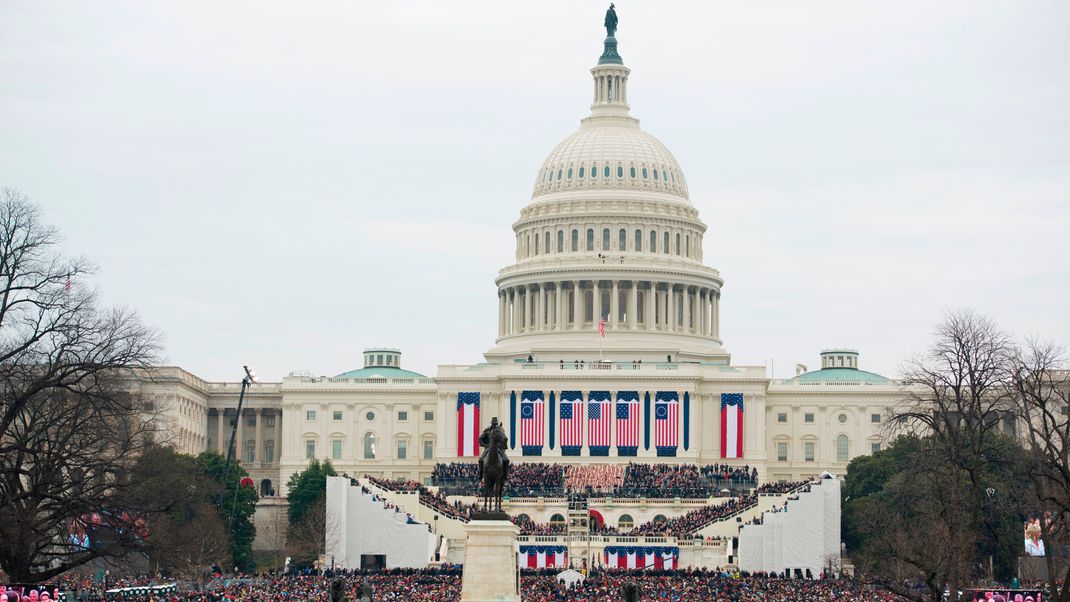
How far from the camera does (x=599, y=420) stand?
172625 millimetres

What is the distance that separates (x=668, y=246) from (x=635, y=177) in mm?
6796

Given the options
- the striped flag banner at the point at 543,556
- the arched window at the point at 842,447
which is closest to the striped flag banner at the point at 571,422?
the arched window at the point at 842,447

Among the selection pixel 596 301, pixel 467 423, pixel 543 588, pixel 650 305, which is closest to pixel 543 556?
pixel 543 588

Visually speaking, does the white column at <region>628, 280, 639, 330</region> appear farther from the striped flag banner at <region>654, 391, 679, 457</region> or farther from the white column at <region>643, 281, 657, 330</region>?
the striped flag banner at <region>654, 391, 679, 457</region>

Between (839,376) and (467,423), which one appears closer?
(467,423)

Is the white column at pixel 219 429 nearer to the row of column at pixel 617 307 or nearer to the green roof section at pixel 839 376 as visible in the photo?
the row of column at pixel 617 307

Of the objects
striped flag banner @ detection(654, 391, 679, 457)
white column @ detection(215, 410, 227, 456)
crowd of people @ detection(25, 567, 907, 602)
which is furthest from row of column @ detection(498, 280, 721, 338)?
crowd of people @ detection(25, 567, 907, 602)

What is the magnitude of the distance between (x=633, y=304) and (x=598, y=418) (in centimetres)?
1900

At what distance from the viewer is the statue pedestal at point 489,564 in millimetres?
73250

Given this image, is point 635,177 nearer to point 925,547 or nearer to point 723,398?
point 723,398

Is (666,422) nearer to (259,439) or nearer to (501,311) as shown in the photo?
(501,311)

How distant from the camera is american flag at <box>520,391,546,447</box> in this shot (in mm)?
172712

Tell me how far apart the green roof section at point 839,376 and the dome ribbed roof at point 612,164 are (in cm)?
1942

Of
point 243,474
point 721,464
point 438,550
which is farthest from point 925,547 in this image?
point 243,474
